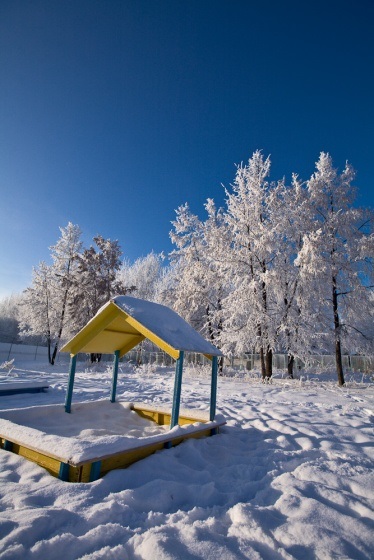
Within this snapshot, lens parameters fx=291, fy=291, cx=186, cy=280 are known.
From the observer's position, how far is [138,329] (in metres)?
4.83

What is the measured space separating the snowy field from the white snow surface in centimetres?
143

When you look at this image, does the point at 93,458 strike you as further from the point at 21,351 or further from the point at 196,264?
the point at 21,351

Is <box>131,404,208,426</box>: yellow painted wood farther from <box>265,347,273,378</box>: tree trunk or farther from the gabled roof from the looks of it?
<box>265,347,273,378</box>: tree trunk

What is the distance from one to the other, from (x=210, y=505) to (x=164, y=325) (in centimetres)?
265

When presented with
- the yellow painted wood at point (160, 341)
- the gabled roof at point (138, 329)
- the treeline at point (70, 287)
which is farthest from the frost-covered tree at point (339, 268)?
the treeline at point (70, 287)

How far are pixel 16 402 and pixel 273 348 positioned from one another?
1014cm

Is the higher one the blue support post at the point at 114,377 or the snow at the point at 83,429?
the blue support post at the point at 114,377

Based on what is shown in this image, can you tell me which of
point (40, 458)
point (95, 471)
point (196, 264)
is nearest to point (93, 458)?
point (95, 471)

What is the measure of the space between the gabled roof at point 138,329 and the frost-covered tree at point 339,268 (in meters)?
8.82

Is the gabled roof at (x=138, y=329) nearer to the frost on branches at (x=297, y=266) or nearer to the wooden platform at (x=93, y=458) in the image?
the wooden platform at (x=93, y=458)

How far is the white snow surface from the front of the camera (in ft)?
15.1

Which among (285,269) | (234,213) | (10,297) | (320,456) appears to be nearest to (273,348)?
(285,269)

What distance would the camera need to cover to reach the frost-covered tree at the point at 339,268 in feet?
42.6

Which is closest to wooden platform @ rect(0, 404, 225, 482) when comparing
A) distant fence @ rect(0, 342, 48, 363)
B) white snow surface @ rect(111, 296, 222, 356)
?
white snow surface @ rect(111, 296, 222, 356)
